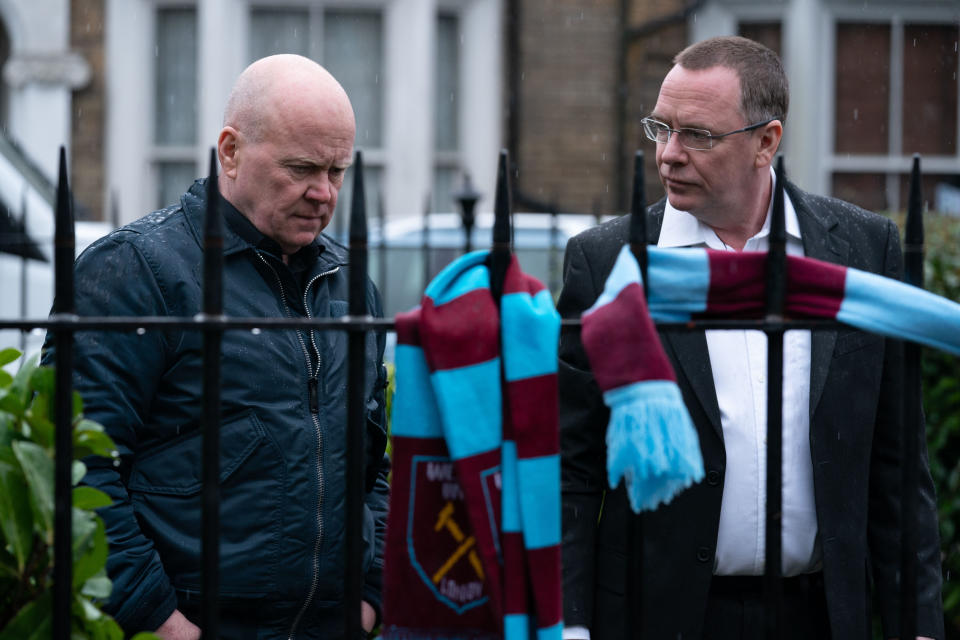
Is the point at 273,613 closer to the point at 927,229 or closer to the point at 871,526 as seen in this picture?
the point at 871,526

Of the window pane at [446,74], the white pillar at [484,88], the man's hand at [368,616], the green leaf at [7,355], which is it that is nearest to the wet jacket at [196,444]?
the man's hand at [368,616]

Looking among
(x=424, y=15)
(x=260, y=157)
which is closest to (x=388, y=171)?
(x=424, y=15)

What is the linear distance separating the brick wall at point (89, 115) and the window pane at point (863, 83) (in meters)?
6.07

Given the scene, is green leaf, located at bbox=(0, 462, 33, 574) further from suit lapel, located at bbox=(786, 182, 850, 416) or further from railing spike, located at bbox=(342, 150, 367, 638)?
suit lapel, located at bbox=(786, 182, 850, 416)

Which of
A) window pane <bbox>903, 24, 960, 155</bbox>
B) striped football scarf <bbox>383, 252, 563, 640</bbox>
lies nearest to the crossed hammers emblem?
striped football scarf <bbox>383, 252, 563, 640</bbox>

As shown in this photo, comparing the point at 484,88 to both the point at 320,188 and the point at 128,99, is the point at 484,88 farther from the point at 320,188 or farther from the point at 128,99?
the point at 320,188

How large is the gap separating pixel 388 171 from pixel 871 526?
7375 millimetres

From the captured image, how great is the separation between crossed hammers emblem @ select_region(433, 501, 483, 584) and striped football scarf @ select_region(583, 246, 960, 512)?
24 cm

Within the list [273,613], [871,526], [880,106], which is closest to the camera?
[273,613]

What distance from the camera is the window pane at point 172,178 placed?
9.83m

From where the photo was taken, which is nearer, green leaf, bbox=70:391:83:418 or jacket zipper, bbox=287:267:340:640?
green leaf, bbox=70:391:83:418

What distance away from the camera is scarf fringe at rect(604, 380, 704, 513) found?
1629 mm

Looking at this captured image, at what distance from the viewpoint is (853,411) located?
2.45 meters

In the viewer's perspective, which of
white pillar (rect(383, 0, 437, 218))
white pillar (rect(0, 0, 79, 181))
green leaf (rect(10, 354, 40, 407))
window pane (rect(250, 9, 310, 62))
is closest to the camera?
green leaf (rect(10, 354, 40, 407))
